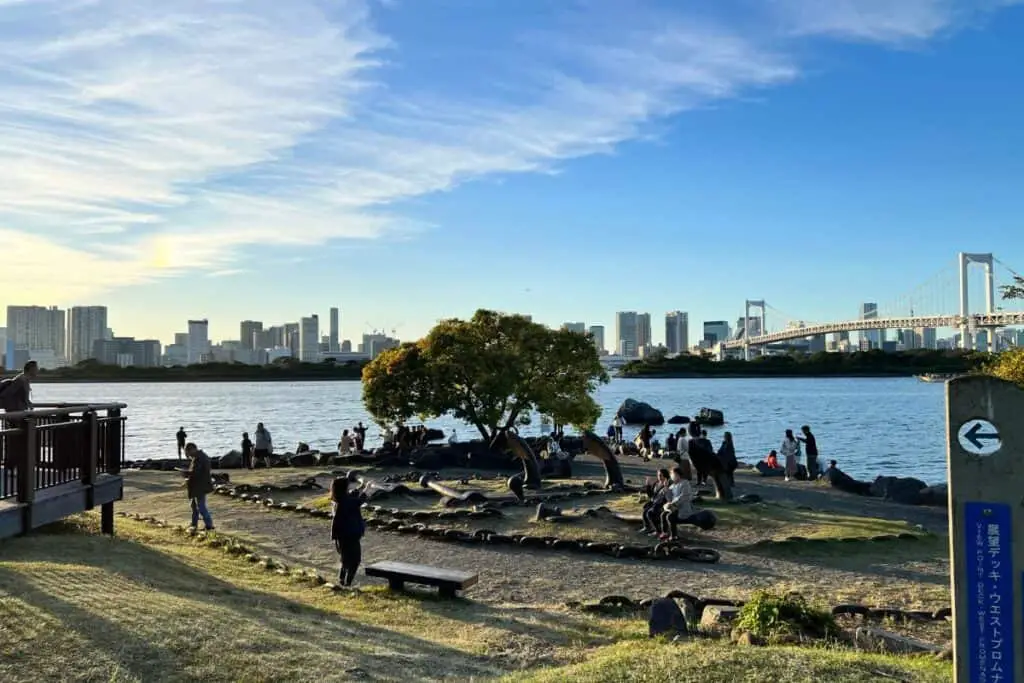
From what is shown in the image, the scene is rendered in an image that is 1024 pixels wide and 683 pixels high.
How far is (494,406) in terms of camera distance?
31.4 meters

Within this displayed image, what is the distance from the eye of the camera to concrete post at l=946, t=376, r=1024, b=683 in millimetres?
4473

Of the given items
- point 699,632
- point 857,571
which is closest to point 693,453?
point 857,571

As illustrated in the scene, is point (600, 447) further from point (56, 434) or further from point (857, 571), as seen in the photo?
point (56, 434)

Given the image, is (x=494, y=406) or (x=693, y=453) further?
(x=494, y=406)

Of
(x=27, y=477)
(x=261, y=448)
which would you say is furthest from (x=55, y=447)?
(x=261, y=448)

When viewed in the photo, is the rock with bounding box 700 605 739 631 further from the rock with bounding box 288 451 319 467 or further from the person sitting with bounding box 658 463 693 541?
the rock with bounding box 288 451 319 467

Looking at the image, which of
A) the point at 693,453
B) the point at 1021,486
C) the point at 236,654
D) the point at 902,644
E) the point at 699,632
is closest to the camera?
the point at 1021,486

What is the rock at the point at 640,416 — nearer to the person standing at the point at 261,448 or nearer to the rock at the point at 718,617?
the person standing at the point at 261,448

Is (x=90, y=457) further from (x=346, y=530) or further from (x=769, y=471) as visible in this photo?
(x=769, y=471)

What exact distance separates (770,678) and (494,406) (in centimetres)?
2591

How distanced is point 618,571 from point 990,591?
7696mm

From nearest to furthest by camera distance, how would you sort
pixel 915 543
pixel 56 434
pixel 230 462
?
1. pixel 56 434
2. pixel 915 543
3. pixel 230 462

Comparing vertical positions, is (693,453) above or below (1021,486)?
below

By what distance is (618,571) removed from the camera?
11.9 meters
